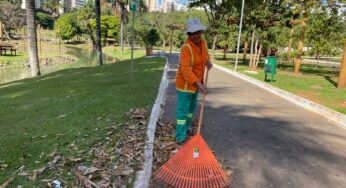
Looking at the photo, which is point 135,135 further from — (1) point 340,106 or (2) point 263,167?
(1) point 340,106

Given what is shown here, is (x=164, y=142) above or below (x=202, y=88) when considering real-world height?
below

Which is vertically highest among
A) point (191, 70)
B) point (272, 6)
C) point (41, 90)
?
point (272, 6)

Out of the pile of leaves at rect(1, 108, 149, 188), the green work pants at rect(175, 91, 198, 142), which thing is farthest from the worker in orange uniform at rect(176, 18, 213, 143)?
the pile of leaves at rect(1, 108, 149, 188)

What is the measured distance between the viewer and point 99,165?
370cm

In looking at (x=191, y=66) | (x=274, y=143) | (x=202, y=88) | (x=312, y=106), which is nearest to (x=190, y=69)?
(x=191, y=66)

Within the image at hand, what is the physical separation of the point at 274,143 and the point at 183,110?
6.19 ft

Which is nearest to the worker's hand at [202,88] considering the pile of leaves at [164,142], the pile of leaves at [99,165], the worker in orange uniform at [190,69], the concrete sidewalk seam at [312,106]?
the worker in orange uniform at [190,69]

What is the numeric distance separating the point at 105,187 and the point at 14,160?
1.39 metres

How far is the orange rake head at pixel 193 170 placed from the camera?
3.53 metres

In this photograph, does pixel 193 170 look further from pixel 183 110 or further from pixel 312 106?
pixel 312 106

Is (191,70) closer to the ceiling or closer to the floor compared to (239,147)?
closer to the ceiling

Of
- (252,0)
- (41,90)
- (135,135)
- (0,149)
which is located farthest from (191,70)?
(252,0)

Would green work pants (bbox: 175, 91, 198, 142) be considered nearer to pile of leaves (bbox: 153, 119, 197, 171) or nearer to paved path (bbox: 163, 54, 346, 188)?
pile of leaves (bbox: 153, 119, 197, 171)

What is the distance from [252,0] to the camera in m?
23.2
